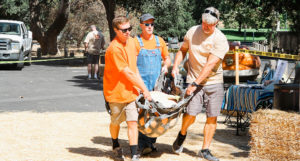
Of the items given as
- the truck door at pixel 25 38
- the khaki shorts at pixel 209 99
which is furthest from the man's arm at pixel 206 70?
the truck door at pixel 25 38

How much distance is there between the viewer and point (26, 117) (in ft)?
34.3

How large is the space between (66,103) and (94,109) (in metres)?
1.17

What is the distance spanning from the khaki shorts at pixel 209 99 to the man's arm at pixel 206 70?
189 millimetres

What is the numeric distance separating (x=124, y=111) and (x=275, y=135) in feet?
6.20

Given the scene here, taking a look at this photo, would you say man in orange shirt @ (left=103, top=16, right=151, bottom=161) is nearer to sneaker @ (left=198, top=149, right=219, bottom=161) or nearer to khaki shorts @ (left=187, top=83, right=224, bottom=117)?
khaki shorts @ (left=187, top=83, right=224, bottom=117)

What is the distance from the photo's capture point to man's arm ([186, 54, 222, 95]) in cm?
657

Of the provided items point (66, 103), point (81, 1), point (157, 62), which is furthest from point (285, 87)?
point (81, 1)

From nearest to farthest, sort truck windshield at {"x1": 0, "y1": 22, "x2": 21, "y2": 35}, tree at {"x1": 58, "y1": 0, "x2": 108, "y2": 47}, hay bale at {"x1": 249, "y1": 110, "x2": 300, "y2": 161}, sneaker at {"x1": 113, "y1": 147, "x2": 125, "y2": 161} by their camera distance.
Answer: hay bale at {"x1": 249, "y1": 110, "x2": 300, "y2": 161}
sneaker at {"x1": 113, "y1": 147, "x2": 125, "y2": 161}
truck windshield at {"x1": 0, "y1": 22, "x2": 21, "y2": 35}
tree at {"x1": 58, "y1": 0, "x2": 108, "y2": 47}

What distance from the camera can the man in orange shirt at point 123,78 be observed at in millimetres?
6352

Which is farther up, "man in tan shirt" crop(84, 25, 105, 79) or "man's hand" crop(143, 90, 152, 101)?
"man in tan shirt" crop(84, 25, 105, 79)

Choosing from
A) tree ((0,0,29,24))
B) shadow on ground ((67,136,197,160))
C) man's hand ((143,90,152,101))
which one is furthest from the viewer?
tree ((0,0,29,24))

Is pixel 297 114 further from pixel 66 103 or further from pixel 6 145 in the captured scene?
pixel 66 103

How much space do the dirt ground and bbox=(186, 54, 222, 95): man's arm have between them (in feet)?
3.30

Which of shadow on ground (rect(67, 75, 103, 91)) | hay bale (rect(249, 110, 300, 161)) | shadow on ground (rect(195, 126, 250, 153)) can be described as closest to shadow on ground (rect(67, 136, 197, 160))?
shadow on ground (rect(195, 126, 250, 153))
